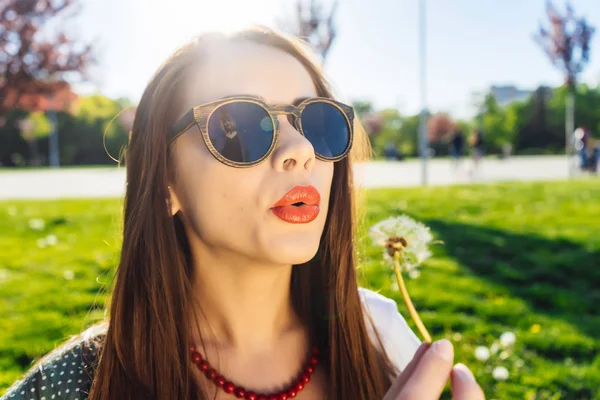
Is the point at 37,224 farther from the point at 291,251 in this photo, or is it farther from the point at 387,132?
the point at 387,132

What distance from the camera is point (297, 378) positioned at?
1.48 metres

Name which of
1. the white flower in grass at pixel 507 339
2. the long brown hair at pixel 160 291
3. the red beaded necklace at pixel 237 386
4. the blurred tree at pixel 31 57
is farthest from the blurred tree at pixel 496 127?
the red beaded necklace at pixel 237 386

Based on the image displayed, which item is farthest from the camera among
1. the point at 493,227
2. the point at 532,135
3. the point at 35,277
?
the point at 532,135

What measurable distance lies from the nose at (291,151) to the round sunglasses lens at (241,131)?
0.11 ft

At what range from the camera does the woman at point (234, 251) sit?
1247 millimetres

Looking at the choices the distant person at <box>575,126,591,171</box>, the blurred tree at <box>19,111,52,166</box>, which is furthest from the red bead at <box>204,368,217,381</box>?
the blurred tree at <box>19,111,52,166</box>

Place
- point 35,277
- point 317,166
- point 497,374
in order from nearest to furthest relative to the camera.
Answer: point 317,166, point 497,374, point 35,277

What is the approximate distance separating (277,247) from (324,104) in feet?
1.28

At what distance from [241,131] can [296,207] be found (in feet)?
0.71

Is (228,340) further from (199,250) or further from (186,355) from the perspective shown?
(199,250)

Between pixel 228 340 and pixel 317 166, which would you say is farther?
pixel 228 340

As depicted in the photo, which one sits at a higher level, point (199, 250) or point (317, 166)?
point (317, 166)

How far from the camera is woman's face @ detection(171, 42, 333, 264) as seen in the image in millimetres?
1240

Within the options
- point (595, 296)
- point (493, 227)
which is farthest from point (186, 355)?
point (493, 227)
